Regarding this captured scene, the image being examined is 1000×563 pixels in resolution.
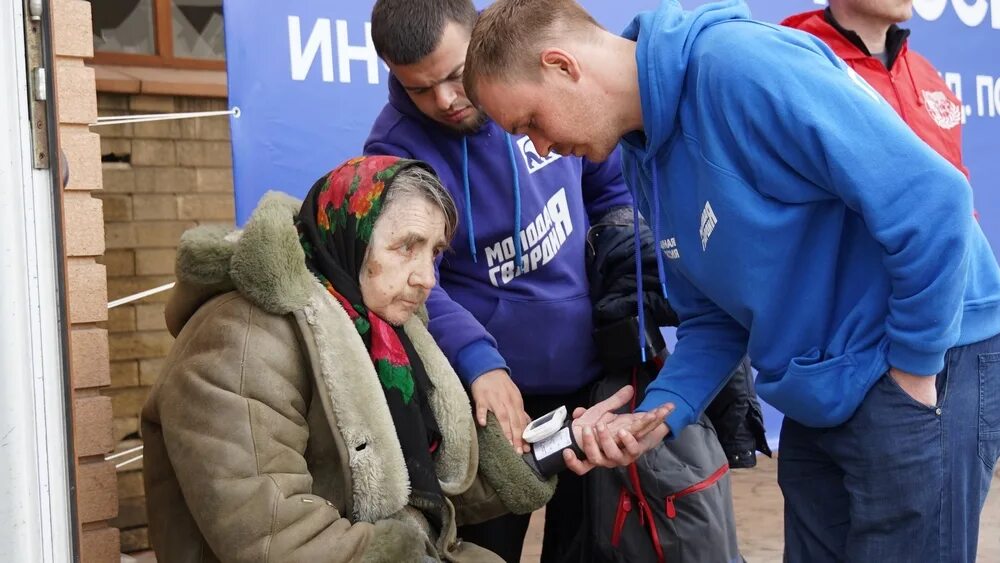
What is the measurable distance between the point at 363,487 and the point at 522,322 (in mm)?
644

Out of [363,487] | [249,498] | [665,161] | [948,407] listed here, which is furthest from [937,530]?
[249,498]

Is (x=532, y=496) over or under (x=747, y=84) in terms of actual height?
under

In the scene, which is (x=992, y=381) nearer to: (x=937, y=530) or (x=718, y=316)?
(x=937, y=530)

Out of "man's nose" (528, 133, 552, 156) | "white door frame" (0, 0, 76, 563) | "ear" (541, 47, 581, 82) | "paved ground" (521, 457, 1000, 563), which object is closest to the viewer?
"white door frame" (0, 0, 76, 563)

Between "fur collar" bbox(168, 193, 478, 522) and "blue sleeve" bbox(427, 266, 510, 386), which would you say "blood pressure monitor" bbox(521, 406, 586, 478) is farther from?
"fur collar" bbox(168, 193, 478, 522)

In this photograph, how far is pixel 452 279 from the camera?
9.13ft

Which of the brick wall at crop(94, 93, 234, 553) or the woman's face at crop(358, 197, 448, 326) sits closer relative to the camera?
the woman's face at crop(358, 197, 448, 326)

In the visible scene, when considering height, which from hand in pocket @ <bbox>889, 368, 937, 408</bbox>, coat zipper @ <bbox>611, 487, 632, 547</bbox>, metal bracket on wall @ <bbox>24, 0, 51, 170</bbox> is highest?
metal bracket on wall @ <bbox>24, 0, 51, 170</bbox>

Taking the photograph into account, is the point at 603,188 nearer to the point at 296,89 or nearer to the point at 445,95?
the point at 445,95

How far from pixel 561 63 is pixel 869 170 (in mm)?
573

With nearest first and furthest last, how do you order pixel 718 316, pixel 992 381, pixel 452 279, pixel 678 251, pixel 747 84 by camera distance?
pixel 747 84 < pixel 992 381 < pixel 678 251 < pixel 718 316 < pixel 452 279

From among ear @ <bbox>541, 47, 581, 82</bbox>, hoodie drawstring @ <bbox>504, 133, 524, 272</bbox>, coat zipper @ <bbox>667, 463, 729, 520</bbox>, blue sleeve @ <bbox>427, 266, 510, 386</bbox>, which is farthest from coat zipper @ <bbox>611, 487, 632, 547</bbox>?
ear @ <bbox>541, 47, 581, 82</bbox>

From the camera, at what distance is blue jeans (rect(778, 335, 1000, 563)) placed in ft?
6.40

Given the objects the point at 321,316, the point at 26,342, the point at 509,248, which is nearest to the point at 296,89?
the point at 509,248
